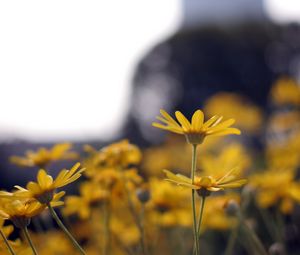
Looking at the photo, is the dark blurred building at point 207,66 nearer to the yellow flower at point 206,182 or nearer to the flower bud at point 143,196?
the flower bud at point 143,196

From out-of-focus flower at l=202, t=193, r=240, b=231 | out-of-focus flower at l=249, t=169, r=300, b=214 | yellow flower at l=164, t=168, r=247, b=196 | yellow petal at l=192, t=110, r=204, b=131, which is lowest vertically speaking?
out-of-focus flower at l=202, t=193, r=240, b=231

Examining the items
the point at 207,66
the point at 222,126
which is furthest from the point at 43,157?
the point at 207,66

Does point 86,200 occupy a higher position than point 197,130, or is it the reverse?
point 197,130

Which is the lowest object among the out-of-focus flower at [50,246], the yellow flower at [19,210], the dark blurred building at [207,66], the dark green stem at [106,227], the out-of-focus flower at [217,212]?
the dark blurred building at [207,66]

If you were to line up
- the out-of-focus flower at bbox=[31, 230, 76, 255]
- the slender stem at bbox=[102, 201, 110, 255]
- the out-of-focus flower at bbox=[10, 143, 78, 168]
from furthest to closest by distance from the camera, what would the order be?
the out-of-focus flower at bbox=[31, 230, 76, 255]
the out-of-focus flower at bbox=[10, 143, 78, 168]
the slender stem at bbox=[102, 201, 110, 255]

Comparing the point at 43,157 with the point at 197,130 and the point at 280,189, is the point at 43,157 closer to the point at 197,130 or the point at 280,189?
the point at 197,130

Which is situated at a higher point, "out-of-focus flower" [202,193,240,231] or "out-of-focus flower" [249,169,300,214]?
"out-of-focus flower" [249,169,300,214]

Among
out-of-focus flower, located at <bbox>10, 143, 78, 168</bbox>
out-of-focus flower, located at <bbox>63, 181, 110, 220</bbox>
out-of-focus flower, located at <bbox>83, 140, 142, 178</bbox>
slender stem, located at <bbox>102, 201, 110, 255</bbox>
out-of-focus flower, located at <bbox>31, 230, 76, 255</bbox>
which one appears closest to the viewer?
slender stem, located at <bbox>102, 201, 110, 255</bbox>

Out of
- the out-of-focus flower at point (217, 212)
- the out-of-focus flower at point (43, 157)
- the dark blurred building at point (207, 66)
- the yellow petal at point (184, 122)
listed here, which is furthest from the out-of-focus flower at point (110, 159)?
the dark blurred building at point (207, 66)

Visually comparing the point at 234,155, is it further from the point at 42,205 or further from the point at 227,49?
the point at 227,49

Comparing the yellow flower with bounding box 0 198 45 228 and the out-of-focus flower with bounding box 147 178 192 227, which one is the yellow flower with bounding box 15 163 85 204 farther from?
the out-of-focus flower with bounding box 147 178 192 227

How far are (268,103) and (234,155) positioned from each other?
10192 mm

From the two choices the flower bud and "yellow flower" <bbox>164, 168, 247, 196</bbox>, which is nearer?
"yellow flower" <bbox>164, 168, 247, 196</bbox>

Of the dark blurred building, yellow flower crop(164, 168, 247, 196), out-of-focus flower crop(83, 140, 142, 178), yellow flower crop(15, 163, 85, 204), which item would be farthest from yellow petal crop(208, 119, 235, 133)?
the dark blurred building
